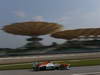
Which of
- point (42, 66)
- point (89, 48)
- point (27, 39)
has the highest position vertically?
point (27, 39)

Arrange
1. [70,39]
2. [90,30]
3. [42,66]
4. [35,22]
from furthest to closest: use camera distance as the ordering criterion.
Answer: [70,39]
[90,30]
[35,22]
[42,66]

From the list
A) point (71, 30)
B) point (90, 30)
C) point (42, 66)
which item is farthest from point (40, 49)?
point (42, 66)

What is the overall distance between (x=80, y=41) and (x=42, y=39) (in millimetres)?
16160

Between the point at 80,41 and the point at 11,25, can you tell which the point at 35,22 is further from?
the point at 80,41

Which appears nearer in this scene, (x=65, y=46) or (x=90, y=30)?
(x=90, y=30)

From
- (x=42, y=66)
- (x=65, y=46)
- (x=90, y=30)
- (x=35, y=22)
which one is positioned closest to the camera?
(x=42, y=66)

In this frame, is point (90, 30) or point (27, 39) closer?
point (90, 30)

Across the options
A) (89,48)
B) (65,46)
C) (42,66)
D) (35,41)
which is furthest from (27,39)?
(42,66)

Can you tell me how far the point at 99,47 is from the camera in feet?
313

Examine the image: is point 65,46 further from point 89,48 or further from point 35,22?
point 35,22

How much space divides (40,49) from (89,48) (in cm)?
1930

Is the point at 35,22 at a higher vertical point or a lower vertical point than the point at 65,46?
higher

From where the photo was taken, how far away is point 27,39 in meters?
Result: 105

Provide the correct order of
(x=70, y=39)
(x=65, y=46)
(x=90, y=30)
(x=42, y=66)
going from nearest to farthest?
1. (x=42, y=66)
2. (x=90, y=30)
3. (x=65, y=46)
4. (x=70, y=39)
